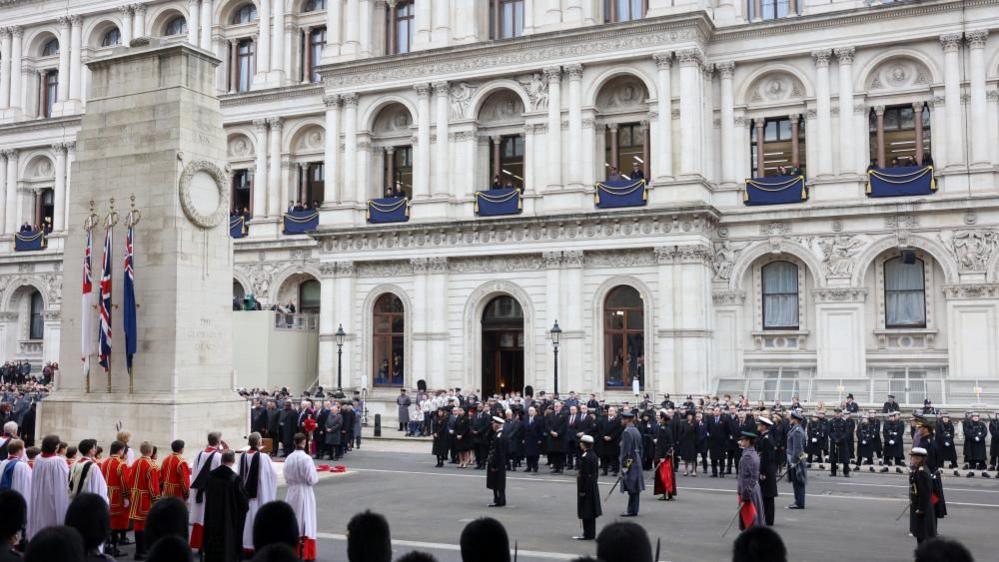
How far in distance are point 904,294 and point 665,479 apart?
798 inches

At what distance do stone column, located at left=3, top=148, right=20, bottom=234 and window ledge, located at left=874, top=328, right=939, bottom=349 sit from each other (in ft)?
154

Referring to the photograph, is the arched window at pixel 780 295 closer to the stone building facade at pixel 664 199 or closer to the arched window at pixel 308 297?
the stone building facade at pixel 664 199

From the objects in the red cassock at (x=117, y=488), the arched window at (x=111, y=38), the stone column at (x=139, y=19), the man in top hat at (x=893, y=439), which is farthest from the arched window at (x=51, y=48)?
the man in top hat at (x=893, y=439)

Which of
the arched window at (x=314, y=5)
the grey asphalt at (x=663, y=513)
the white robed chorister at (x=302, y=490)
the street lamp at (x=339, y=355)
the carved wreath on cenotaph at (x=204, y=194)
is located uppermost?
the arched window at (x=314, y=5)

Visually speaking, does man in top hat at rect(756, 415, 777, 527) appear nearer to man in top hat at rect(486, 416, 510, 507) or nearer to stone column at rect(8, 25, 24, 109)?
man in top hat at rect(486, 416, 510, 507)

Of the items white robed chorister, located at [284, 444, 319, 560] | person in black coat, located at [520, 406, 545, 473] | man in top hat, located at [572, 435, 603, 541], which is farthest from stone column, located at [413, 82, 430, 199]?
white robed chorister, located at [284, 444, 319, 560]

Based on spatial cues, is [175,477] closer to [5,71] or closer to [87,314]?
[87,314]

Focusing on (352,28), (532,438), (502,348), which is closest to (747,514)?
(532,438)

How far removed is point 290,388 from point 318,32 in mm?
18594

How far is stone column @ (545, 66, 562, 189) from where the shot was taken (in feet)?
133

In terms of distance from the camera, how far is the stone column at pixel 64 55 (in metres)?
55.9

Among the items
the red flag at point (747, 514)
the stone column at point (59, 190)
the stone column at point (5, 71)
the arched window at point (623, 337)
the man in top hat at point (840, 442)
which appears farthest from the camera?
the stone column at point (5, 71)

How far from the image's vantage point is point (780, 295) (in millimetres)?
39094

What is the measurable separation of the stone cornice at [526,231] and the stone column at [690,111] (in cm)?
207
